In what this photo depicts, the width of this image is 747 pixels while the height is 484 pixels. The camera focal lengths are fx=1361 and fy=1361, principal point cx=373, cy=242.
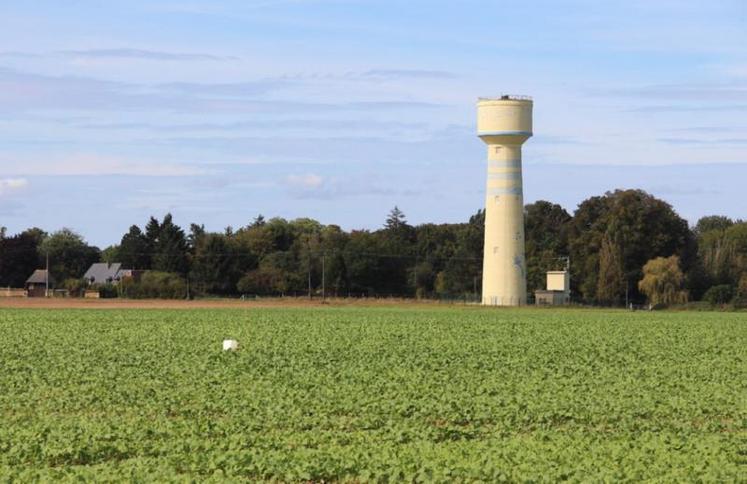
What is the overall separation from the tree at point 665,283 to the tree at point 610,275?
81.8 inches

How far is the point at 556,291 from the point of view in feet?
389

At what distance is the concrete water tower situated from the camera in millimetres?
105125

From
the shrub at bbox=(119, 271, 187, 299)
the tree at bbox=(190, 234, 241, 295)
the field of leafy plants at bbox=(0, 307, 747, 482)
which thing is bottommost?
the field of leafy plants at bbox=(0, 307, 747, 482)

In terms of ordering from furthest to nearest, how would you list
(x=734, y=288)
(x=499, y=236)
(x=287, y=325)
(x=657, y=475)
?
(x=734, y=288), (x=499, y=236), (x=287, y=325), (x=657, y=475)

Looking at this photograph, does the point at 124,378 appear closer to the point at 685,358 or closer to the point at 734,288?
the point at 685,358

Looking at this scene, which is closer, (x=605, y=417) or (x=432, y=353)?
(x=605, y=417)

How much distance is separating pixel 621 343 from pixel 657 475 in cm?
3323

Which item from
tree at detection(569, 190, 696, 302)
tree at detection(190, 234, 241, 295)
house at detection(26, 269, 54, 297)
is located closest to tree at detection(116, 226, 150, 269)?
house at detection(26, 269, 54, 297)

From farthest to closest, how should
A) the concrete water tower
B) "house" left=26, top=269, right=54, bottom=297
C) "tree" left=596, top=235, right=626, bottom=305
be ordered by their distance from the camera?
"house" left=26, top=269, right=54, bottom=297 < "tree" left=596, top=235, right=626, bottom=305 < the concrete water tower

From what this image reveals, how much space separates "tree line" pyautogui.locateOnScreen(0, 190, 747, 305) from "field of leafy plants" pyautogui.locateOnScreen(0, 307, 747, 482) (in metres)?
73.4

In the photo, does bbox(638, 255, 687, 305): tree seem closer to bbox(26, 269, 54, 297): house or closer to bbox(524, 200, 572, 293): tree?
bbox(524, 200, 572, 293): tree

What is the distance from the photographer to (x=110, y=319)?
226ft

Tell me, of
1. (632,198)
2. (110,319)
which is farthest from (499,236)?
(110,319)

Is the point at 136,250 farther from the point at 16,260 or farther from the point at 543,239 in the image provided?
the point at 543,239
